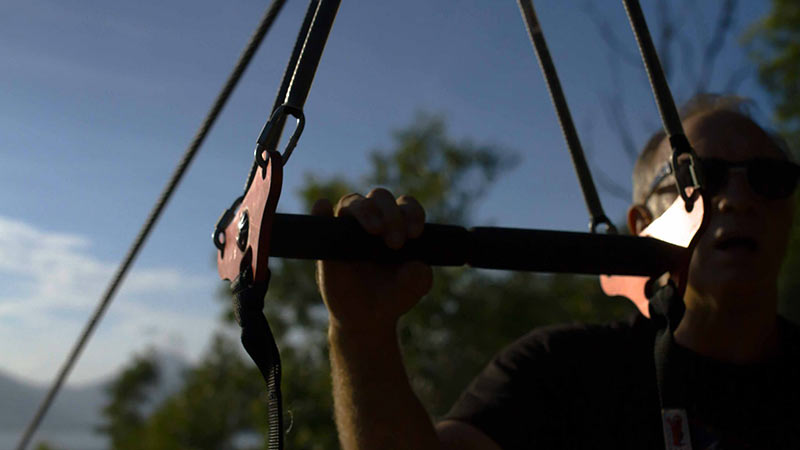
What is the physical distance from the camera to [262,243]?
2.88ft

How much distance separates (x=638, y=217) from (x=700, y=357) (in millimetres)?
419

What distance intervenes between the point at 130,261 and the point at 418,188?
1552 cm

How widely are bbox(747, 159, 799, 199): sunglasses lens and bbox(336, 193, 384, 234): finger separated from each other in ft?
4.37

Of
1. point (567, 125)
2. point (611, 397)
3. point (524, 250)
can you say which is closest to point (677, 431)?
point (524, 250)

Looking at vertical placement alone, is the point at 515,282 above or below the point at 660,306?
above

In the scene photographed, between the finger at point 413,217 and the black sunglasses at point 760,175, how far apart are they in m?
1.10

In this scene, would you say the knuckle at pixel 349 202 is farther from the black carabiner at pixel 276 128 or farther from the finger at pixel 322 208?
the black carabiner at pixel 276 128

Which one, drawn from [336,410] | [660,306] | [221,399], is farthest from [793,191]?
[221,399]

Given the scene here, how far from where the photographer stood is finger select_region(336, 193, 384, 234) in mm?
1076

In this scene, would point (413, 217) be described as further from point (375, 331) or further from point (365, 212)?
point (375, 331)

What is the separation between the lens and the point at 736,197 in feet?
A: 6.52

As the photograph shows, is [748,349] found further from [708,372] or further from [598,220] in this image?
[598,220]

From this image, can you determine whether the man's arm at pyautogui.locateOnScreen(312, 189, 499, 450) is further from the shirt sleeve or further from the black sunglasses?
the black sunglasses

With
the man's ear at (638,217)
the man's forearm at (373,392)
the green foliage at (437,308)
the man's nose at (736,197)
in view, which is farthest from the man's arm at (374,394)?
the green foliage at (437,308)
